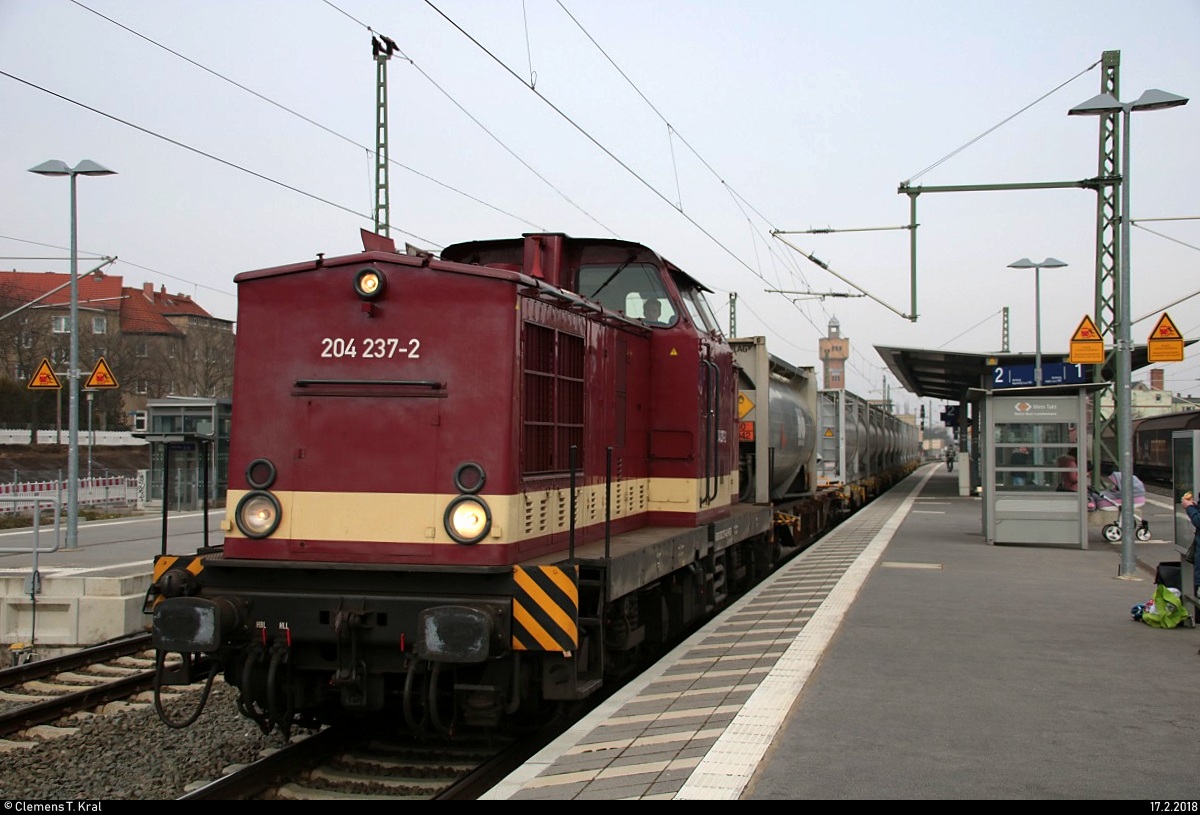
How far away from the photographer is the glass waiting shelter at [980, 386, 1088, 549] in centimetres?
1523

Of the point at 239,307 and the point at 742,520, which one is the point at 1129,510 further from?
the point at 239,307

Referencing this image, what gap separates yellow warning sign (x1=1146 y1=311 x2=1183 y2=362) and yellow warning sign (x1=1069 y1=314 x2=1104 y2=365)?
1411 mm

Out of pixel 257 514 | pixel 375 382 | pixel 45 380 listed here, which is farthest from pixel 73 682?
pixel 45 380

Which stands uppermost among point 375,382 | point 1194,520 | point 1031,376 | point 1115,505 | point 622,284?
point 1031,376

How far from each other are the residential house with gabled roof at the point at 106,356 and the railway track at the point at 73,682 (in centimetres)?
2977

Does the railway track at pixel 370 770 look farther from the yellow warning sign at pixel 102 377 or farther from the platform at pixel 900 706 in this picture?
the yellow warning sign at pixel 102 377

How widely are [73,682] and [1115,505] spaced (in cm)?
1634

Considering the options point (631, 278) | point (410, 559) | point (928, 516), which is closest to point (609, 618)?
point (410, 559)

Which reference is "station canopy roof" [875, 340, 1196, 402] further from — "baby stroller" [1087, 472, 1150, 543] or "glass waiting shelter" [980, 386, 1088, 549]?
"glass waiting shelter" [980, 386, 1088, 549]

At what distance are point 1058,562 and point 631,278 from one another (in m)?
A: 8.82

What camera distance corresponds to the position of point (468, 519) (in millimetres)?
5668

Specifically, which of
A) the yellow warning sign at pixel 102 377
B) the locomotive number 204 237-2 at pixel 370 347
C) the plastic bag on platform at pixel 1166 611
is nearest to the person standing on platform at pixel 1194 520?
the plastic bag on platform at pixel 1166 611

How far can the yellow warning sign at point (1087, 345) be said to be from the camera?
15492 mm

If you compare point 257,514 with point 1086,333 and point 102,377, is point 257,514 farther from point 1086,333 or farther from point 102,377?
point 1086,333
